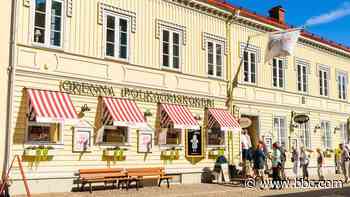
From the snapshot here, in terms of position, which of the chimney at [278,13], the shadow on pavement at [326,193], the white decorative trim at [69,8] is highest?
the chimney at [278,13]

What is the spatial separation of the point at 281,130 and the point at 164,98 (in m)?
8.56

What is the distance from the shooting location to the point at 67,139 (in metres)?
15.3

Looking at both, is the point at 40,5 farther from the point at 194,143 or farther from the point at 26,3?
the point at 194,143

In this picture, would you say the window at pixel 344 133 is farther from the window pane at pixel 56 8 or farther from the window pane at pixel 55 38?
the window pane at pixel 56 8

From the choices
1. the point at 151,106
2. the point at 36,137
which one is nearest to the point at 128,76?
the point at 151,106

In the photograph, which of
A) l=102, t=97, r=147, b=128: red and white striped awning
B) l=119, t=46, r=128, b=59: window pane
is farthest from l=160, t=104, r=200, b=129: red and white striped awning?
l=119, t=46, r=128, b=59: window pane

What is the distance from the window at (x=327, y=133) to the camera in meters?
27.6

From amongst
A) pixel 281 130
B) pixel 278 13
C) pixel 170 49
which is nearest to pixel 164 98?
pixel 170 49

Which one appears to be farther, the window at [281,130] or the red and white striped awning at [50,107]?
the window at [281,130]

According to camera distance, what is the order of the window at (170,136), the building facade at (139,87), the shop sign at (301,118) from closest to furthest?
Result: 1. the building facade at (139,87)
2. the window at (170,136)
3. the shop sign at (301,118)

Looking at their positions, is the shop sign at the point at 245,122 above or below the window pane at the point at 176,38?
below

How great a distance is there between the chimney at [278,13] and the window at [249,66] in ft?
13.6

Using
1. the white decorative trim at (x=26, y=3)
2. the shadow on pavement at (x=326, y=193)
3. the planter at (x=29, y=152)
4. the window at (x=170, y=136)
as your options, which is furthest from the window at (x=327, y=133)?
the white decorative trim at (x=26, y=3)

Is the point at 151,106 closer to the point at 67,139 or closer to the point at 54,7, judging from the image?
the point at 67,139
